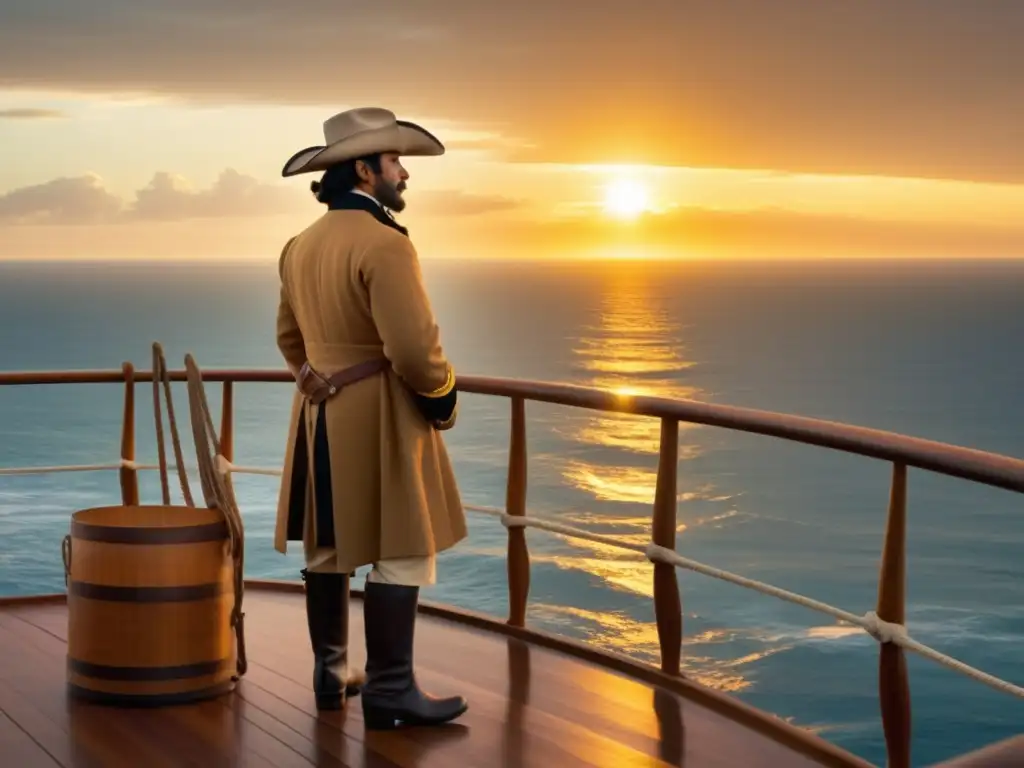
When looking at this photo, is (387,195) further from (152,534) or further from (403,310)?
(152,534)

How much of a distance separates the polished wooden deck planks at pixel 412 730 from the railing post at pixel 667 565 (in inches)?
4.6

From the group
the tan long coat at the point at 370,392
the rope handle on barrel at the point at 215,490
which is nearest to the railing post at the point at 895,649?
the tan long coat at the point at 370,392

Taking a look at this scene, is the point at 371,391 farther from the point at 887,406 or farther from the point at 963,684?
the point at 887,406

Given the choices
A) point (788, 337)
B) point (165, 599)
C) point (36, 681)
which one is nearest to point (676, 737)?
point (165, 599)

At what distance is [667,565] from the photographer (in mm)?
3568

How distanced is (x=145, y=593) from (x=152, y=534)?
0.15 meters

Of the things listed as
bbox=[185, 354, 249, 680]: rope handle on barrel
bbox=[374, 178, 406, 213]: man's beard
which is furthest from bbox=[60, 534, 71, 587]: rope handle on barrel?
bbox=[374, 178, 406, 213]: man's beard

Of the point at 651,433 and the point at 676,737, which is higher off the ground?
the point at 676,737

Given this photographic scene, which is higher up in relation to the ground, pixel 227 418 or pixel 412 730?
pixel 227 418

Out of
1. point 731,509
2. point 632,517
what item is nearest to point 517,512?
point 632,517

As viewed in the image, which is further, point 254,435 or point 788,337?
point 788,337

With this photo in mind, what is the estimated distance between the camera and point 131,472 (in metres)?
4.67

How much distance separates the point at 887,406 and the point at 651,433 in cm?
2175

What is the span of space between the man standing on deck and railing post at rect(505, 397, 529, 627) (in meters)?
0.72
